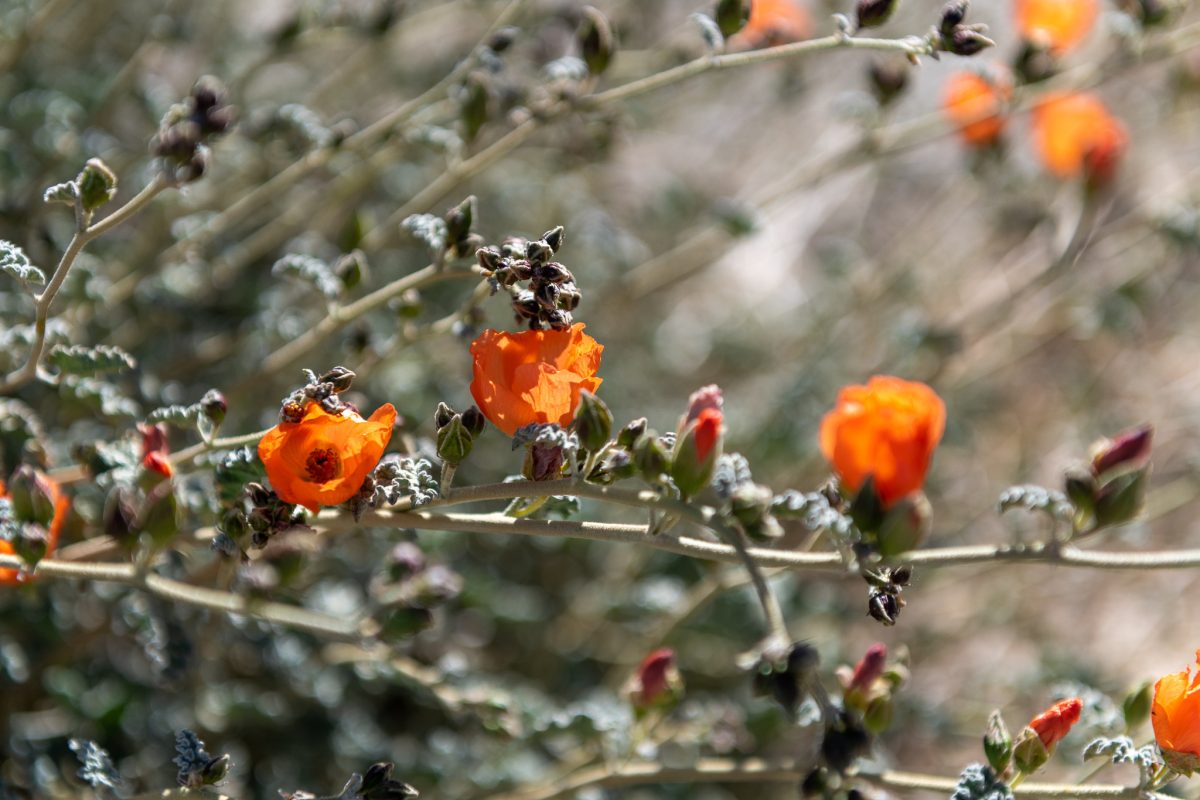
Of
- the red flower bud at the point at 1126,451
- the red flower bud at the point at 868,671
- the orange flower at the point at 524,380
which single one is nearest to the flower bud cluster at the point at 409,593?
the orange flower at the point at 524,380

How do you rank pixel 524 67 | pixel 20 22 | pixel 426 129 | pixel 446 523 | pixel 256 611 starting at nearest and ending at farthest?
1. pixel 446 523
2. pixel 256 611
3. pixel 426 129
4. pixel 20 22
5. pixel 524 67

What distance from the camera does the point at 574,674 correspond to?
295 centimetres

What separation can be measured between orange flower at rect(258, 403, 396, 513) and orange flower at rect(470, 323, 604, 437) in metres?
0.12

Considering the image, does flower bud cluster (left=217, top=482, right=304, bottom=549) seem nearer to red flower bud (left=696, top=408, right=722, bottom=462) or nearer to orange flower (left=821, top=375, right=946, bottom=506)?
red flower bud (left=696, top=408, right=722, bottom=462)

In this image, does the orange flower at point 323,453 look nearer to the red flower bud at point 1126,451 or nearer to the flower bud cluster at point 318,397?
the flower bud cluster at point 318,397

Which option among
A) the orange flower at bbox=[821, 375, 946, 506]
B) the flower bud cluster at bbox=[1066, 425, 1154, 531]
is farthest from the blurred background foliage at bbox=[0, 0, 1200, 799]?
the orange flower at bbox=[821, 375, 946, 506]

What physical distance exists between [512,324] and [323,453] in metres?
1.87

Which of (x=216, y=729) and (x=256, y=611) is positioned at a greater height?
(x=256, y=611)

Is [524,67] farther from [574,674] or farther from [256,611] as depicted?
[256,611]

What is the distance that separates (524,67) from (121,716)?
93.4 inches

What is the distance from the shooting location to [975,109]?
8.91ft

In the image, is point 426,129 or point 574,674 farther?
point 574,674

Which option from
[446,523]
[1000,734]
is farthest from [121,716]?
[1000,734]

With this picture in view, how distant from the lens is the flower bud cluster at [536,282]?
138cm
